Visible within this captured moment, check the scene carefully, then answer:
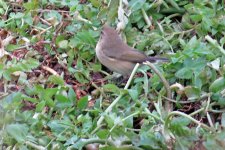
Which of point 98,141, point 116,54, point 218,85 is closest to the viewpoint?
point 98,141

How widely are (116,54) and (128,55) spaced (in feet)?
0.51

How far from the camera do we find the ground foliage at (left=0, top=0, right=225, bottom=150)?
4367 millimetres

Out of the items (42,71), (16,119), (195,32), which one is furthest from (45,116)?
(195,32)

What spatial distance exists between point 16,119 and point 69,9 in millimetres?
1797

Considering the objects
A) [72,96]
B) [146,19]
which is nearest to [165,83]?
[72,96]

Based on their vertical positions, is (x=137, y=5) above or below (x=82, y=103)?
above

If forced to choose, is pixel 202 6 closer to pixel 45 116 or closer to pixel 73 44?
pixel 73 44

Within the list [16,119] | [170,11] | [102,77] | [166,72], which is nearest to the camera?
[16,119]

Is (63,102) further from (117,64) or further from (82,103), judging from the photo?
(117,64)

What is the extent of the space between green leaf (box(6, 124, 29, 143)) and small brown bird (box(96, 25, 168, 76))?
4.08 feet

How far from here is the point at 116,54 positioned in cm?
559

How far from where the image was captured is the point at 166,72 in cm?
509

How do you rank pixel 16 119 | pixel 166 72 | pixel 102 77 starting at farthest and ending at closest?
pixel 102 77 → pixel 166 72 → pixel 16 119

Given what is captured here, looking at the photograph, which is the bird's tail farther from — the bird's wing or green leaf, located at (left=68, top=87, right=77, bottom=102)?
green leaf, located at (left=68, top=87, right=77, bottom=102)
